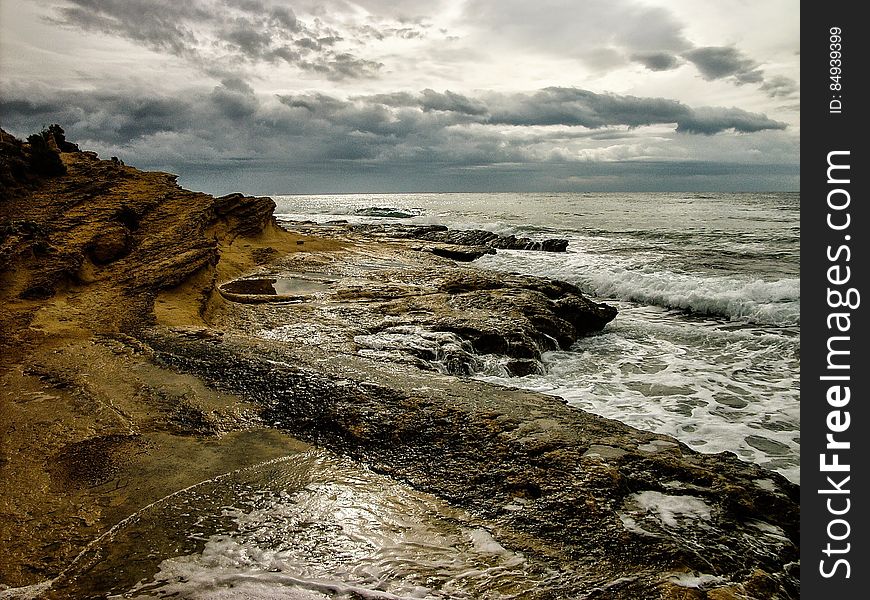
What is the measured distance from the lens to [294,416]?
4.24 m

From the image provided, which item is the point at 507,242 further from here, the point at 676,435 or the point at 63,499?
the point at 63,499

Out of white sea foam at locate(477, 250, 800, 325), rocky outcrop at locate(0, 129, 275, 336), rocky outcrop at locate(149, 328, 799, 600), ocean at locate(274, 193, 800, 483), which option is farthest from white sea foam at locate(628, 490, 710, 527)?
white sea foam at locate(477, 250, 800, 325)

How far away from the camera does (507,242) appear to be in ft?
86.7

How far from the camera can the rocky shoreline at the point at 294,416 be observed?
9.07 feet

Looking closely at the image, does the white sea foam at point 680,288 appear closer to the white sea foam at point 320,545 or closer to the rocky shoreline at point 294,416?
the rocky shoreline at point 294,416

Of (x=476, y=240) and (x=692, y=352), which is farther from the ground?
(x=476, y=240)

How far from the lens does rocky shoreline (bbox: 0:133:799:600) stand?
2.77 meters

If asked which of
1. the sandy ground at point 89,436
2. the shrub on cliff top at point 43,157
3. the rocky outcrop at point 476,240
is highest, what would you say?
the shrub on cliff top at point 43,157

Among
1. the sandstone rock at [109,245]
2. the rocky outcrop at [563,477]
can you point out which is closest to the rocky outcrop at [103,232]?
the sandstone rock at [109,245]

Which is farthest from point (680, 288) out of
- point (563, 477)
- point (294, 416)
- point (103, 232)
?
point (103, 232)

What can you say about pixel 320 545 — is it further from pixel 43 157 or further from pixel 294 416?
pixel 43 157

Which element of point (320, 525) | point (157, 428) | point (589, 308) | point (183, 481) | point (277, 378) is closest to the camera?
point (320, 525)
